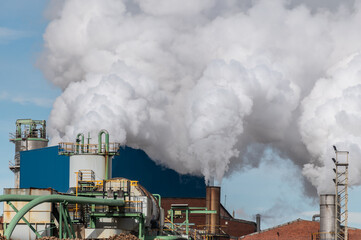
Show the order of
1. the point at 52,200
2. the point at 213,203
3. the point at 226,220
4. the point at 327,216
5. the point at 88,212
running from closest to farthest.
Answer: the point at 52,200 → the point at 88,212 → the point at 327,216 → the point at 213,203 → the point at 226,220

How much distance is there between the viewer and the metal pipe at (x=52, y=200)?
31.0 m

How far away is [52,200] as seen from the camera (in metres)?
34.2

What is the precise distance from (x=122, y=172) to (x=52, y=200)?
27.3 m

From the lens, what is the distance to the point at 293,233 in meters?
56.9

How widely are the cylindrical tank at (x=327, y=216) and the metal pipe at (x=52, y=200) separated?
60.4 feet

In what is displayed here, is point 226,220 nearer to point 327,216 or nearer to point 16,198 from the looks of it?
point 327,216

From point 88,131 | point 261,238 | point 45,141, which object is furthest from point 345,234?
point 45,141

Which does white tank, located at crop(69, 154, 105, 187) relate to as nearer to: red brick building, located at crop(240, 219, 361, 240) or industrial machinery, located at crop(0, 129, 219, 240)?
industrial machinery, located at crop(0, 129, 219, 240)

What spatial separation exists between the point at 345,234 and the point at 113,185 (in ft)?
60.4

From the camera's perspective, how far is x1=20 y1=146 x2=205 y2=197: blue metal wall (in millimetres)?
61625

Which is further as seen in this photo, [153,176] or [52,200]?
[153,176]

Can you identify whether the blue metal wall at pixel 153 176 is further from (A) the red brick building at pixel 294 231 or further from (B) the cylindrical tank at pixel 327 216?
(B) the cylindrical tank at pixel 327 216

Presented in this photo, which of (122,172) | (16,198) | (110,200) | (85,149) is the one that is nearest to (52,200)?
(16,198)

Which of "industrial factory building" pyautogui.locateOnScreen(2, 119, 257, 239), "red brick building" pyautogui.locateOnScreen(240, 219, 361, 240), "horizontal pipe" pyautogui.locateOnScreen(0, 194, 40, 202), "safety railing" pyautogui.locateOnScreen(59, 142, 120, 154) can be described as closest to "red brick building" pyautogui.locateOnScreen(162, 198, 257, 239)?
"industrial factory building" pyautogui.locateOnScreen(2, 119, 257, 239)
